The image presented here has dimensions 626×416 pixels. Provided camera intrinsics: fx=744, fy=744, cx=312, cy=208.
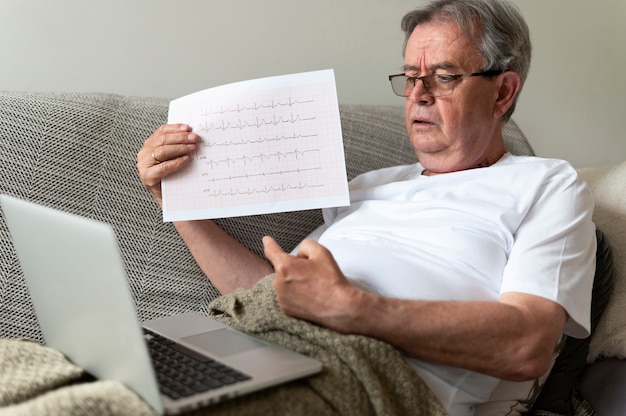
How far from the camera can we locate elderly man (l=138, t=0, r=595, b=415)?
1156mm

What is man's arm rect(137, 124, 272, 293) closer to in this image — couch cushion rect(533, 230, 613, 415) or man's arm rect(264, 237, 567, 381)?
man's arm rect(264, 237, 567, 381)

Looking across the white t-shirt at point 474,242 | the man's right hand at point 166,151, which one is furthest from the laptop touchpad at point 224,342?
the man's right hand at point 166,151

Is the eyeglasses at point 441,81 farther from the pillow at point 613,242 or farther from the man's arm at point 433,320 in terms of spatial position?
the man's arm at point 433,320

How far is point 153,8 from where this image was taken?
5.68 feet

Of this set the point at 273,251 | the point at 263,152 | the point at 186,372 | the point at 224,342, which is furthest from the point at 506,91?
the point at 186,372

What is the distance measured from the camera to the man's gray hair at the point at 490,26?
151 cm

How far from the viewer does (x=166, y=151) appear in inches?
55.7

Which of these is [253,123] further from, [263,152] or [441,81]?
[441,81]

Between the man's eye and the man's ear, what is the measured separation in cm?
12

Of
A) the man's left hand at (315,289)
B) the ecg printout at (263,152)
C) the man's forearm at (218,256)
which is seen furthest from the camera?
the man's forearm at (218,256)

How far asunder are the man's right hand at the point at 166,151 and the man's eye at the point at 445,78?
50 centimetres

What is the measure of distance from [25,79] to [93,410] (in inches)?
40.6

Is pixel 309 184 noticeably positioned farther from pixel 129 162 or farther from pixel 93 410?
pixel 93 410

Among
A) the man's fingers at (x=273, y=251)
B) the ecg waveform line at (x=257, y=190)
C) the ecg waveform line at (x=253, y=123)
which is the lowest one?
the man's fingers at (x=273, y=251)
